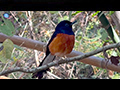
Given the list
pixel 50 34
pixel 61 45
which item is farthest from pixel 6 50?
pixel 50 34

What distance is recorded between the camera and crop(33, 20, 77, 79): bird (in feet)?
1.86

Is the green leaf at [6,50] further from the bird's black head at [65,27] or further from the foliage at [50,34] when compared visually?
the foliage at [50,34]

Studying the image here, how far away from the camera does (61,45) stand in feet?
2.00

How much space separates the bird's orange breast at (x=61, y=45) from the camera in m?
0.57

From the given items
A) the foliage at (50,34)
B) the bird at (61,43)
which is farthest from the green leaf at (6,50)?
the foliage at (50,34)

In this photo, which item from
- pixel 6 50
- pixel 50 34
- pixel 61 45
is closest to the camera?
pixel 6 50

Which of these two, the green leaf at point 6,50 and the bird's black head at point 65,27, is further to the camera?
the bird's black head at point 65,27

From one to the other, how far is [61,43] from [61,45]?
2cm

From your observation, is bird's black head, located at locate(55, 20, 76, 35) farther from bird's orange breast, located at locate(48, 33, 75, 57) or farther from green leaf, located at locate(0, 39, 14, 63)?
green leaf, located at locate(0, 39, 14, 63)

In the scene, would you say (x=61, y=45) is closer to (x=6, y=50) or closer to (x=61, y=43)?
(x=61, y=43)

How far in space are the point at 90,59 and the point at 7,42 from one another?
264 mm

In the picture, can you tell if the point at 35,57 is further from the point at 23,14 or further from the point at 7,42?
the point at 7,42

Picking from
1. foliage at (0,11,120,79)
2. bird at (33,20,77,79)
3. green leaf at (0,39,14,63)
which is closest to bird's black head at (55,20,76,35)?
bird at (33,20,77,79)
